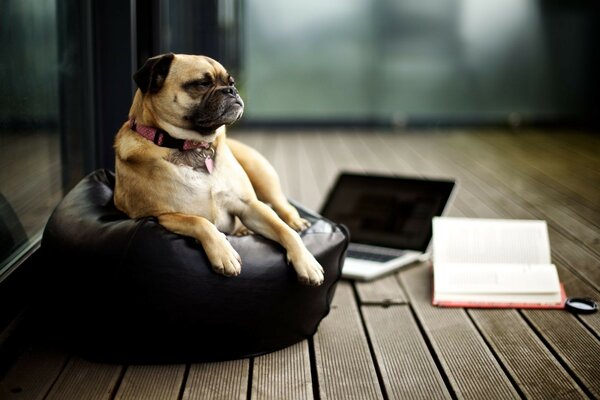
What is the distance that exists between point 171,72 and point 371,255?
1.40 m

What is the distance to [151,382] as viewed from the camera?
7.98ft

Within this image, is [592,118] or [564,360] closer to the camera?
[564,360]

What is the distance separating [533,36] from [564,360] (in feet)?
22.3

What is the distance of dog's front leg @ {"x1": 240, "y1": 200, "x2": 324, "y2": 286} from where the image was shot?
2.55 metres

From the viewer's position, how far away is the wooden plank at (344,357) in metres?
2.39

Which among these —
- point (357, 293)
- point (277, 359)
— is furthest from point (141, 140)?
point (357, 293)

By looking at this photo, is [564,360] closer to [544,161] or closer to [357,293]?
[357,293]

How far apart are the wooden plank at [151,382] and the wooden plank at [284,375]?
225mm

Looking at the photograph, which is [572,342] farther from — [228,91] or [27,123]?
[27,123]

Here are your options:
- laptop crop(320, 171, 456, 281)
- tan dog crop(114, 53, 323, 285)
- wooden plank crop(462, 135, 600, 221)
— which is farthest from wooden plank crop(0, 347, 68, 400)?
wooden plank crop(462, 135, 600, 221)

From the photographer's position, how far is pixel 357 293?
3336 millimetres

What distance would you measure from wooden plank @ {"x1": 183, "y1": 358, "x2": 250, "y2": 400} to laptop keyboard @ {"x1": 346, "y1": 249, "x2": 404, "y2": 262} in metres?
1.18

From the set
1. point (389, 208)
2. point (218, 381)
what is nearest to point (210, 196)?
point (218, 381)

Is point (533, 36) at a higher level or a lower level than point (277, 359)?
higher
